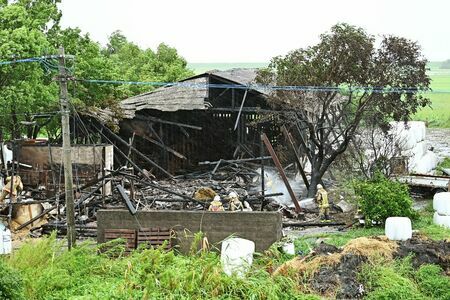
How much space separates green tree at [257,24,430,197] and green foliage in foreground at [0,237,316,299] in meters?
13.7

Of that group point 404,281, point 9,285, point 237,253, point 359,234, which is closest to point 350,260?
point 404,281

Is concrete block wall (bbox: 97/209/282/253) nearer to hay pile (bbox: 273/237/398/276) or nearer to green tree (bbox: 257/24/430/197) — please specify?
hay pile (bbox: 273/237/398/276)

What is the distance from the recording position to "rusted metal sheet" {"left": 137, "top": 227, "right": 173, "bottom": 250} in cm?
1738

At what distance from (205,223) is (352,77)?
11.8 metres

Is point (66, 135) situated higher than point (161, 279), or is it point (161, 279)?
point (66, 135)

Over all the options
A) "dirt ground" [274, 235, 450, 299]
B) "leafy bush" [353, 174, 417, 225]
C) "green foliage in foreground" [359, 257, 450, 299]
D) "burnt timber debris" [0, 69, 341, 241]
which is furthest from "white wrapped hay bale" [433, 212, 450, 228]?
"green foliage in foreground" [359, 257, 450, 299]

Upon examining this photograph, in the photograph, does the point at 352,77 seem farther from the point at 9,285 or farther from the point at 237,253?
the point at 9,285

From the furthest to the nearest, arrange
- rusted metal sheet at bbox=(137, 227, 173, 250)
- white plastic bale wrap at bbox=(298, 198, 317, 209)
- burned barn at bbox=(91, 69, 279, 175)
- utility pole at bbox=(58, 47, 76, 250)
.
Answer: burned barn at bbox=(91, 69, 279, 175), white plastic bale wrap at bbox=(298, 198, 317, 209), rusted metal sheet at bbox=(137, 227, 173, 250), utility pole at bbox=(58, 47, 76, 250)

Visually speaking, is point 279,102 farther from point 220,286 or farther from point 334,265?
point 220,286

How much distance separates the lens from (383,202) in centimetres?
2066

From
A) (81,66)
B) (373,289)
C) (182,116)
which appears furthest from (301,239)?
(81,66)

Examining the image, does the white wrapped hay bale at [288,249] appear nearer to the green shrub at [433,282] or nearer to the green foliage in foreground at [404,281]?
the green foliage in foreground at [404,281]

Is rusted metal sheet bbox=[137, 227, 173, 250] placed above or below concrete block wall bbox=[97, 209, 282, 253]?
below

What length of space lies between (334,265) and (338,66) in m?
12.9
